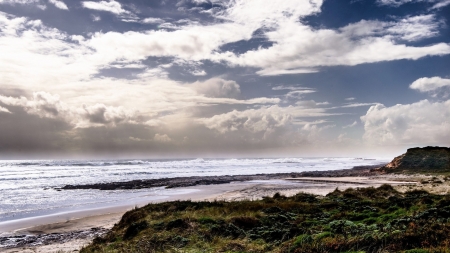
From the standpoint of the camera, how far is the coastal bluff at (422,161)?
5281 cm

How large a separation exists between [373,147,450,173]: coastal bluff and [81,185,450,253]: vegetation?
1714 inches

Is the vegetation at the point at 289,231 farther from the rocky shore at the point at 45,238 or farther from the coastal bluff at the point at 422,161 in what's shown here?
the coastal bluff at the point at 422,161

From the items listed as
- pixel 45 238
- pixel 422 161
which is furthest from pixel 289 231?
pixel 422 161

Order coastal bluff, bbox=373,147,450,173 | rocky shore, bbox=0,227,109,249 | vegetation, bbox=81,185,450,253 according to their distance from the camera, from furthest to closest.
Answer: coastal bluff, bbox=373,147,450,173
rocky shore, bbox=0,227,109,249
vegetation, bbox=81,185,450,253

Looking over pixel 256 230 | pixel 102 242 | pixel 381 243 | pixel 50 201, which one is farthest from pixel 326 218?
pixel 50 201

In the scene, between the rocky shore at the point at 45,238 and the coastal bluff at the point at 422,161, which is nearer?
the rocky shore at the point at 45,238

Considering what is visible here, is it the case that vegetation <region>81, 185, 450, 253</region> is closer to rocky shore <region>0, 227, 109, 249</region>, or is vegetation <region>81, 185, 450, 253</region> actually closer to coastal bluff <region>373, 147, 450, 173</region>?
rocky shore <region>0, 227, 109, 249</region>

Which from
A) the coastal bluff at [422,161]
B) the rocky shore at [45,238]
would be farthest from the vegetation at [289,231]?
the coastal bluff at [422,161]

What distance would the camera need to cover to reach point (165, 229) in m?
12.9

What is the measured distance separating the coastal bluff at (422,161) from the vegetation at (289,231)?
43.5 meters

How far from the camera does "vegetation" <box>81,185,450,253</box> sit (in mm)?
8297

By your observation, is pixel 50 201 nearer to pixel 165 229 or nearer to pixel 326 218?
pixel 165 229

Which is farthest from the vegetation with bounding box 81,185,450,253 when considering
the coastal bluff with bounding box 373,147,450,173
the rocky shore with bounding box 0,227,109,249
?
the coastal bluff with bounding box 373,147,450,173

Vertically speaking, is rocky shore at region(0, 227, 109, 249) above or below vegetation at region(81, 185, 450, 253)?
below
